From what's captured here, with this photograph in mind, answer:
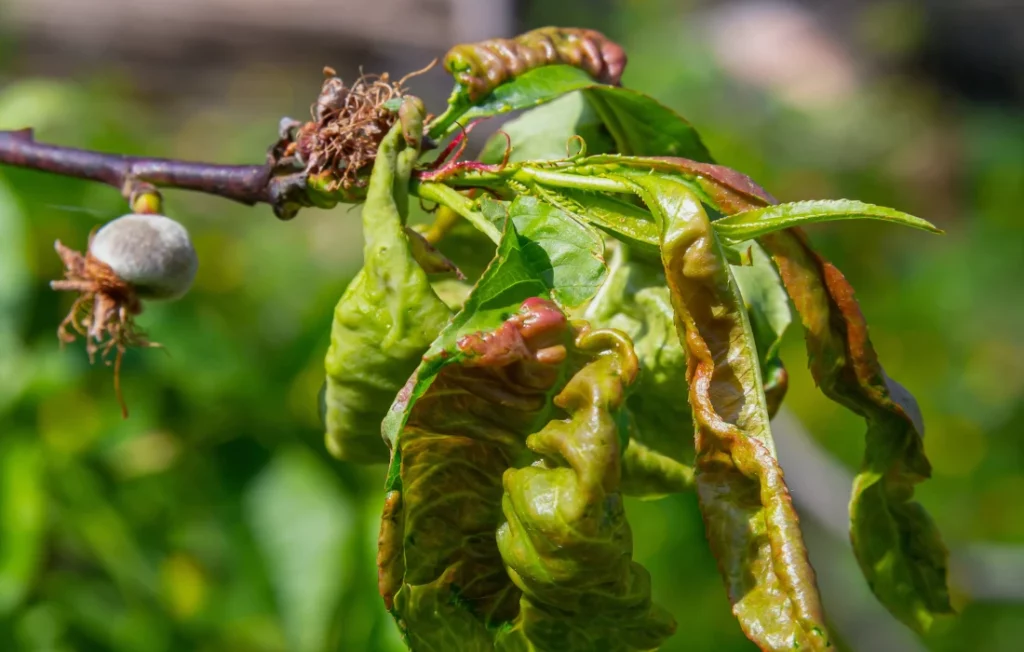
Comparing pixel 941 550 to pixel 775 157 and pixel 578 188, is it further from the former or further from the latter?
pixel 775 157

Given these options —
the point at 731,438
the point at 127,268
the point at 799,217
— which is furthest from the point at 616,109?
the point at 127,268

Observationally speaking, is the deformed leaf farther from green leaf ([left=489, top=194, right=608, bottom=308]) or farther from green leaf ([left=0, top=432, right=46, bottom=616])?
green leaf ([left=0, top=432, right=46, bottom=616])

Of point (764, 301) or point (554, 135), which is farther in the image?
point (554, 135)

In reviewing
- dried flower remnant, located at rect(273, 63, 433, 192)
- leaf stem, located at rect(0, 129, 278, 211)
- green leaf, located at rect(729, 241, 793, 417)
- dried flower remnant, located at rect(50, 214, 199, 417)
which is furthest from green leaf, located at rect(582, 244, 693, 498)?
dried flower remnant, located at rect(50, 214, 199, 417)

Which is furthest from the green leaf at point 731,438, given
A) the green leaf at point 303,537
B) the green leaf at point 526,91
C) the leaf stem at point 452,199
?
the green leaf at point 303,537

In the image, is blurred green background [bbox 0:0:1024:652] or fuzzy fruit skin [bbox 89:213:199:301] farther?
blurred green background [bbox 0:0:1024:652]

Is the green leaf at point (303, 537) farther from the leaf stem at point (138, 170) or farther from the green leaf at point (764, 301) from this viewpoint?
the green leaf at point (764, 301)

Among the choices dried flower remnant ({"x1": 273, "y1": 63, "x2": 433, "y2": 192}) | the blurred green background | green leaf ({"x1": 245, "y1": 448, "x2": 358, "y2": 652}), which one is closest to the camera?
dried flower remnant ({"x1": 273, "y1": 63, "x2": 433, "y2": 192})

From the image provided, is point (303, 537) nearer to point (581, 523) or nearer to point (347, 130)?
point (347, 130)
